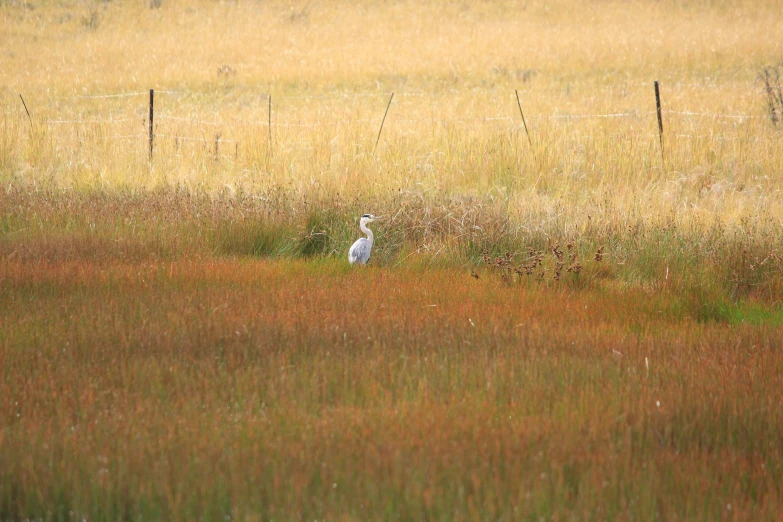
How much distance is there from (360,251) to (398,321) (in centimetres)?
218

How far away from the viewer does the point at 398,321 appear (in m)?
6.18

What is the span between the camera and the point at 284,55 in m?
37.7

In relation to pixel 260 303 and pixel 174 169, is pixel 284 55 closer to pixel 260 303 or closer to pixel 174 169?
pixel 174 169

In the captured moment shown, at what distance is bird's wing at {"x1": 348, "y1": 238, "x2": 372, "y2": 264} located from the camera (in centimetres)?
829

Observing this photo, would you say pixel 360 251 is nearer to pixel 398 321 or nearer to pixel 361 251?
pixel 361 251

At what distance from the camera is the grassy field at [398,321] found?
3.56 metres

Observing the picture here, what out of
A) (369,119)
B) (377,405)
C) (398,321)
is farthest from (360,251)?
(369,119)

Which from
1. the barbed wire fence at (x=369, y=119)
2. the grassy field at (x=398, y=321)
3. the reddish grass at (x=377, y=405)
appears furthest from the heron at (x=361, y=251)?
the barbed wire fence at (x=369, y=119)

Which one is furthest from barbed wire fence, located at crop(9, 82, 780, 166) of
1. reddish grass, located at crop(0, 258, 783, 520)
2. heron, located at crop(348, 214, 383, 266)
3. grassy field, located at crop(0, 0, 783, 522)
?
reddish grass, located at crop(0, 258, 783, 520)

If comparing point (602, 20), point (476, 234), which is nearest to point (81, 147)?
point (476, 234)

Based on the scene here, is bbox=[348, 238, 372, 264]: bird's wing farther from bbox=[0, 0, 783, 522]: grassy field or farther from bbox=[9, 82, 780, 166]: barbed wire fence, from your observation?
bbox=[9, 82, 780, 166]: barbed wire fence

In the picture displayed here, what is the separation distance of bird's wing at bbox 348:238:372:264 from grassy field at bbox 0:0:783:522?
0.18 meters

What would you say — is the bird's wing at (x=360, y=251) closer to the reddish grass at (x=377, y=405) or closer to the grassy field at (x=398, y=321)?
the grassy field at (x=398, y=321)

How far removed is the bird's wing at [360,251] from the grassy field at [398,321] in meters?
0.18
